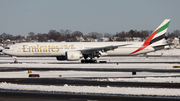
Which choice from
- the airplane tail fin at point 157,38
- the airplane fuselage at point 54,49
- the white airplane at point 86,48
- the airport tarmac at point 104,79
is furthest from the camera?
the airplane tail fin at point 157,38

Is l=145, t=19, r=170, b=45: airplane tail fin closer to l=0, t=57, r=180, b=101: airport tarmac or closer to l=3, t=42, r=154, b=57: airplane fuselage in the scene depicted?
l=3, t=42, r=154, b=57: airplane fuselage

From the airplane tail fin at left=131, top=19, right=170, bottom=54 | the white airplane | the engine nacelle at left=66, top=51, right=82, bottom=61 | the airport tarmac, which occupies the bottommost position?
the airport tarmac

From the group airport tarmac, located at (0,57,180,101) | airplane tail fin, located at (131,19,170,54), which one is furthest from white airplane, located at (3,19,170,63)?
airport tarmac, located at (0,57,180,101)

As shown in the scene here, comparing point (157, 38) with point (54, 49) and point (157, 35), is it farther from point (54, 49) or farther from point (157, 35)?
point (54, 49)

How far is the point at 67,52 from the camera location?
144ft

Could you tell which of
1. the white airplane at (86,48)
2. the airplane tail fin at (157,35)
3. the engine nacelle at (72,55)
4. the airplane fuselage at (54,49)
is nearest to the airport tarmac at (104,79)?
the engine nacelle at (72,55)

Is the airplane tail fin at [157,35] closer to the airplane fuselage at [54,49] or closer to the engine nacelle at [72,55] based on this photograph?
the airplane fuselage at [54,49]

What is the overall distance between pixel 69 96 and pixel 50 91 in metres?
2.01

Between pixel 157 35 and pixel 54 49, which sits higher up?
pixel 157 35

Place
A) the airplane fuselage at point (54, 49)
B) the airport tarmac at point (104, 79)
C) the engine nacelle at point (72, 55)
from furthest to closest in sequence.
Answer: the airplane fuselage at point (54, 49), the engine nacelle at point (72, 55), the airport tarmac at point (104, 79)

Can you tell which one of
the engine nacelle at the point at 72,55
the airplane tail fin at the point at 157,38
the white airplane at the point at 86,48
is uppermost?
the airplane tail fin at the point at 157,38

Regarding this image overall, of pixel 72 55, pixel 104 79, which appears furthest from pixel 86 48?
pixel 104 79

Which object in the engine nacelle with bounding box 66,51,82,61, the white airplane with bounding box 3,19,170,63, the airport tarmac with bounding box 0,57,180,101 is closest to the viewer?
the airport tarmac with bounding box 0,57,180,101

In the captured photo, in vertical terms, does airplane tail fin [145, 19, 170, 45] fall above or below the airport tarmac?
above
